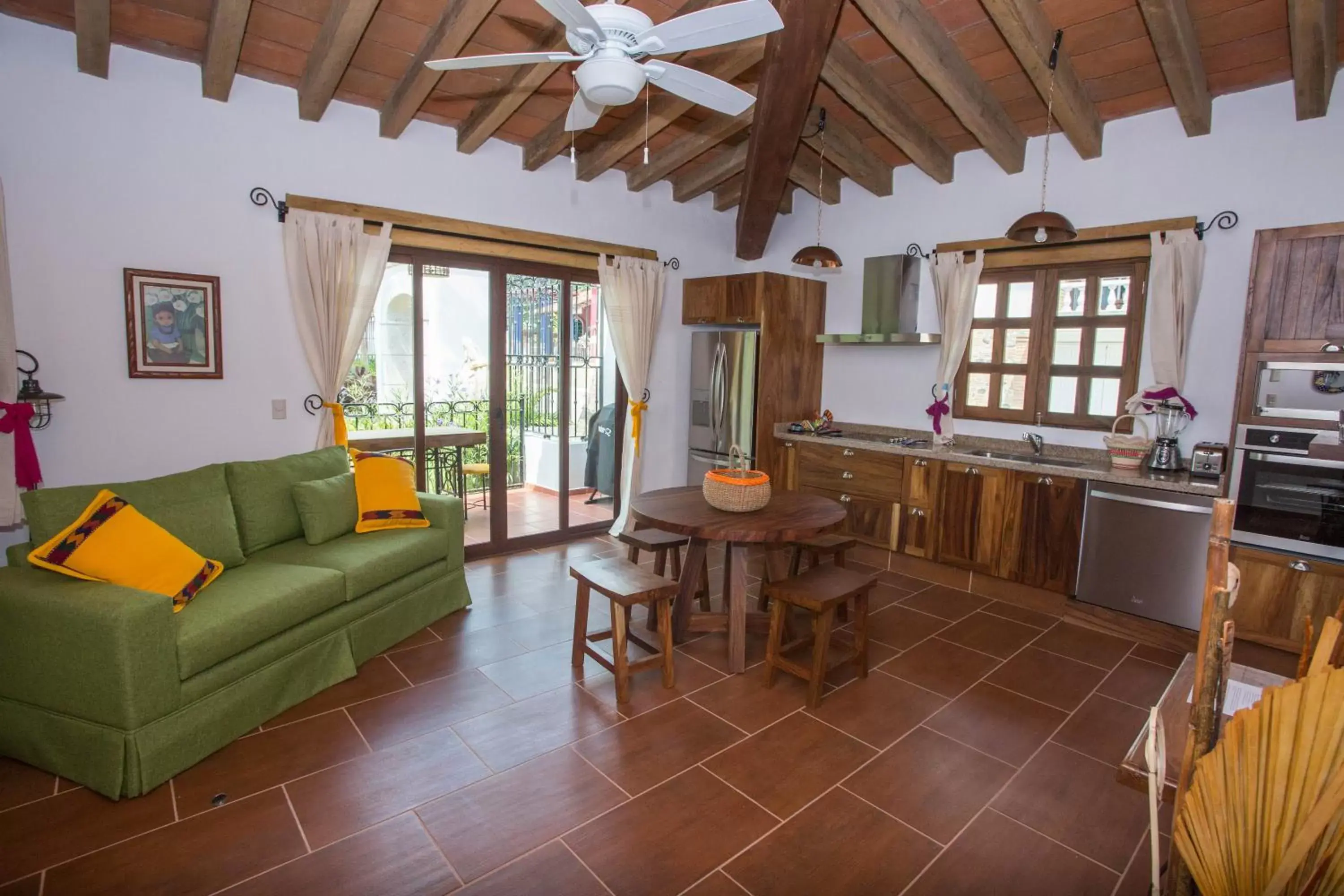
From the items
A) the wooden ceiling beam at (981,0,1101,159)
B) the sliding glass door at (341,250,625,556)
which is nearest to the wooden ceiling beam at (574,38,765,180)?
the sliding glass door at (341,250,625,556)

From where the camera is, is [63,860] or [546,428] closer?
[63,860]

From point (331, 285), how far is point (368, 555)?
1.71m

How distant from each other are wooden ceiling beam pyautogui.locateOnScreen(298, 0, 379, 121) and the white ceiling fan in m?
1.07

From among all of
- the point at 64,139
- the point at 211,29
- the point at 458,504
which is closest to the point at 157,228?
the point at 64,139

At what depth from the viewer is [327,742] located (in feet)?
8.31

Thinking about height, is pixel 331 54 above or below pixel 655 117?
below

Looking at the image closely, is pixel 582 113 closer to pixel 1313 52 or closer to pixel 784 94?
pixel 784 94

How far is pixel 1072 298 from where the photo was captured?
4363mm

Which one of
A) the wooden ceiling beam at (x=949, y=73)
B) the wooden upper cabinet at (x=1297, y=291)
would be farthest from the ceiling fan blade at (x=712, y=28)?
the wooden upper cabinet at (x=1297, y=291)

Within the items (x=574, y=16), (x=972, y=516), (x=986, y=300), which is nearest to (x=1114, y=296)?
(x=986, y=300)

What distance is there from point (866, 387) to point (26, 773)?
5.12 m

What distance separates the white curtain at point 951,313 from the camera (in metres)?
4.63

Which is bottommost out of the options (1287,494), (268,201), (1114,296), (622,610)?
(622,610)

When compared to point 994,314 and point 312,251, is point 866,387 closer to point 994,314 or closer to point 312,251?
Answer: point 994,314
